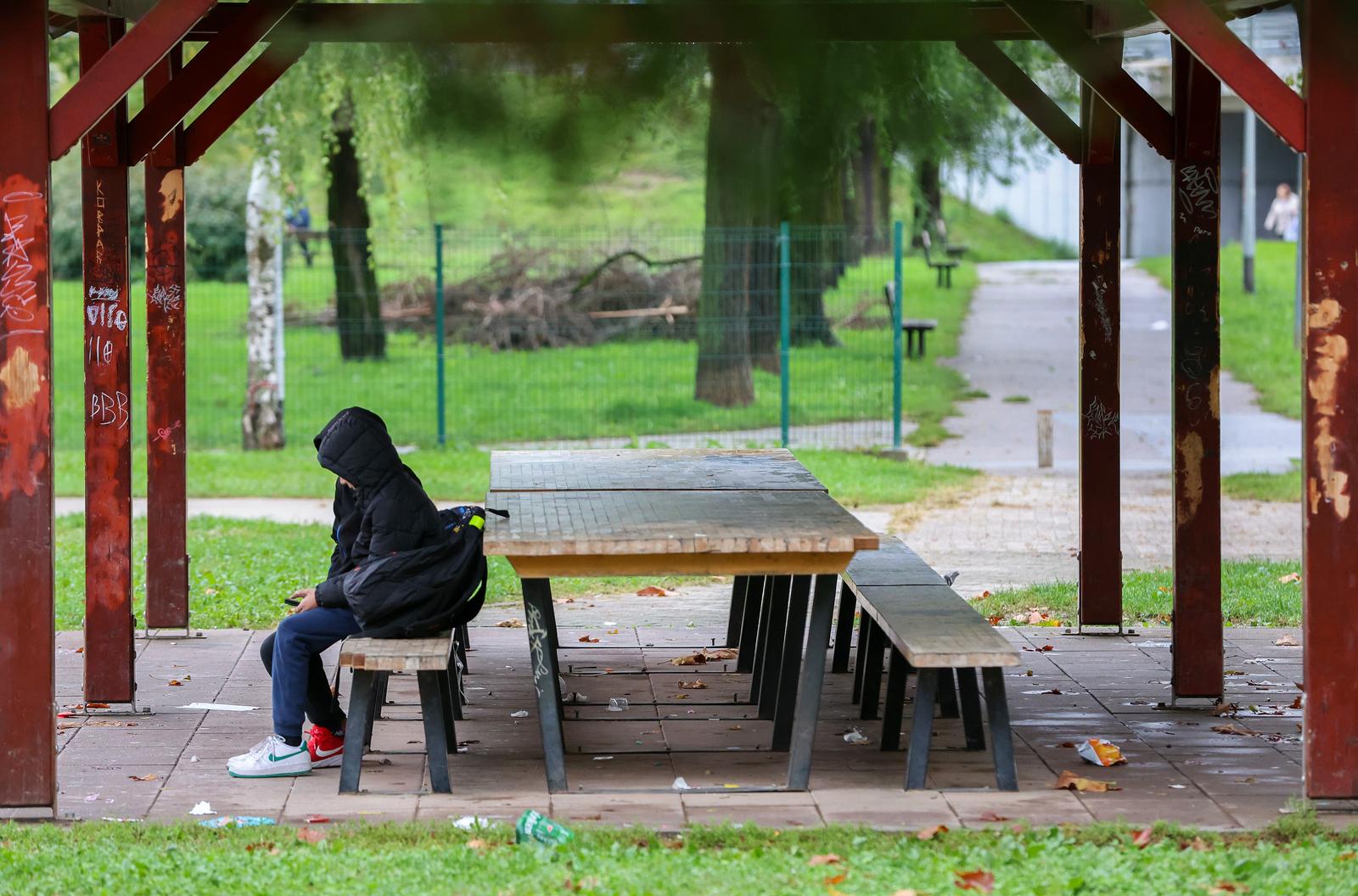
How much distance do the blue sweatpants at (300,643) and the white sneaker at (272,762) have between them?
0.23ft

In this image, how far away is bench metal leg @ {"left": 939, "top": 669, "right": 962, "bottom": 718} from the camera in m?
6.82

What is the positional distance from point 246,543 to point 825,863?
23.3 ft

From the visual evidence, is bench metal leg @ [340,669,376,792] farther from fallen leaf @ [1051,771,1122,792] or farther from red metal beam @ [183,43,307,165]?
red metal beam @ [183,43,307,165]

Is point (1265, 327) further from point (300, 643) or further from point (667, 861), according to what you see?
point (667, 861)

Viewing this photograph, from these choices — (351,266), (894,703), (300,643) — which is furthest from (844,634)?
(351,266)

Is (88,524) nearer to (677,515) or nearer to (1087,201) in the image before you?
(677,515)

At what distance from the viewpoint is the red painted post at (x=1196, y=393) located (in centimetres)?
675

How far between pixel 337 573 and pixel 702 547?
145 centimetres

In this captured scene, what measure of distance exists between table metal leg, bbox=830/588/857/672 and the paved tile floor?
111 millimetres

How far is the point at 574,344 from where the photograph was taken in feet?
67.6

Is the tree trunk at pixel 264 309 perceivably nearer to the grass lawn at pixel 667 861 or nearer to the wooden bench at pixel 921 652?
the wooden bench at pixel 921 652

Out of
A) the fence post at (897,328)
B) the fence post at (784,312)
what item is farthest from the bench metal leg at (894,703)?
the fence post at (784,312)

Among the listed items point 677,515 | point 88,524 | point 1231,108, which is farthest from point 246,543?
point 1231,108

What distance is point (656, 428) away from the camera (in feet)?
54.4
